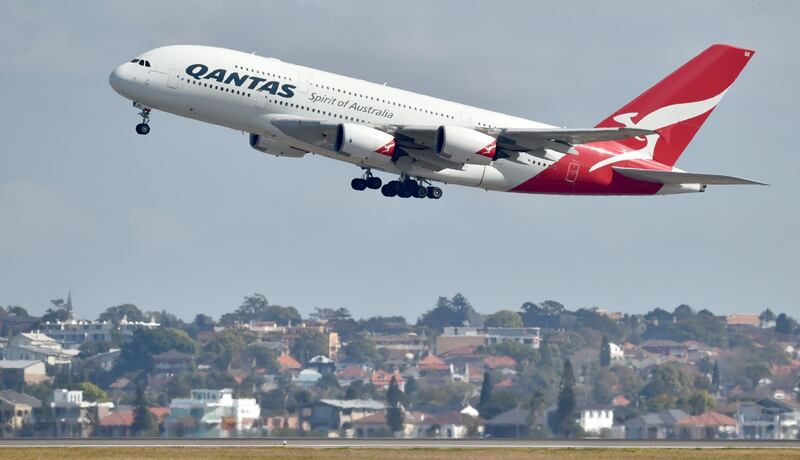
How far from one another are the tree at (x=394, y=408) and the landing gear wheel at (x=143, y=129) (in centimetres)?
1696

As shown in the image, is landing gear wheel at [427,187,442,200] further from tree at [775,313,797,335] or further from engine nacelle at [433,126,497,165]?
tree at [775,313,797,335]

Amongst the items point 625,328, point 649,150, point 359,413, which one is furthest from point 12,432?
point 625,328

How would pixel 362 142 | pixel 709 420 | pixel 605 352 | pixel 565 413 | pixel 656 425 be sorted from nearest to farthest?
pixel 362 142
pixel 565 413
pixel 656 425
pixel 709 420
pixel 605 352

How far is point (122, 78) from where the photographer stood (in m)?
61.6

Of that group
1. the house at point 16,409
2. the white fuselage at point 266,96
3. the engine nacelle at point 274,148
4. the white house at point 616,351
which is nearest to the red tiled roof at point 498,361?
the white house at point 616,351

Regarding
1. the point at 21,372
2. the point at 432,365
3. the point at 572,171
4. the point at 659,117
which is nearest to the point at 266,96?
the point at 572,171

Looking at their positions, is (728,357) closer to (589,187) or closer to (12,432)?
(589,187)

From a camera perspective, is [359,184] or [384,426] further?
[384,426]

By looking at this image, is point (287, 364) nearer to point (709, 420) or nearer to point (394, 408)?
point (394, 408)

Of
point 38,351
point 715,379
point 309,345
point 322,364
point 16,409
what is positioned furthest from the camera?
point 309,345

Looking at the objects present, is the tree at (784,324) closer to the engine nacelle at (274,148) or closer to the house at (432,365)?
the house at (432,365)

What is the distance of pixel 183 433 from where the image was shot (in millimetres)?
68312

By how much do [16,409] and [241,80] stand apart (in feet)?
65.3

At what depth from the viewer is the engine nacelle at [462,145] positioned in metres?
62.4
